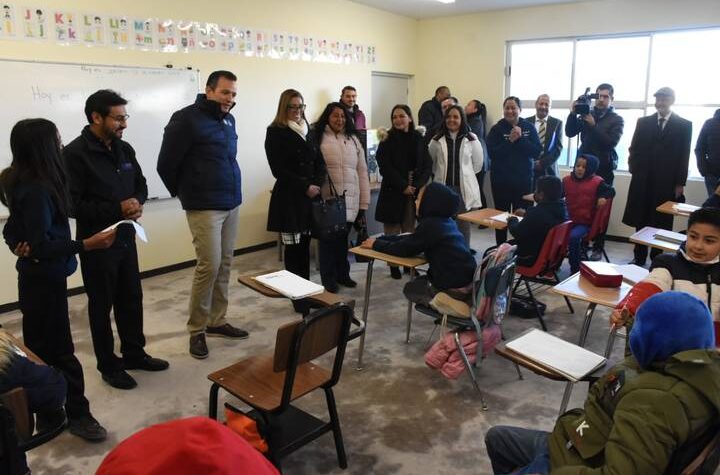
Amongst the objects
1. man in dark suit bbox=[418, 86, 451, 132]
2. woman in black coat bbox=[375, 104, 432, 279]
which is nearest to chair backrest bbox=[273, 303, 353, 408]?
woman in black coat bbox=[375, 104, 432, 279]

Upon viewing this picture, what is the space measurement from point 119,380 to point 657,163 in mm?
4717

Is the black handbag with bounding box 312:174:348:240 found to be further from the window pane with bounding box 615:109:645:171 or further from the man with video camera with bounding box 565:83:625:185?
the window pane with bounding box 615:109:645:171

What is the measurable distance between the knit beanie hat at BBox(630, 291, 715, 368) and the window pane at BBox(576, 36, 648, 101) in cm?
555

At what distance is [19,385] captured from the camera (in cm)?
155

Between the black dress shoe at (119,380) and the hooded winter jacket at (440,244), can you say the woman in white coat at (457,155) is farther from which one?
the black dress shoe at (119,380)

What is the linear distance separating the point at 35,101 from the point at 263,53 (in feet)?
7.21

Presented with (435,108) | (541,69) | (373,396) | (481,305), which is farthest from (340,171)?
(541,69)

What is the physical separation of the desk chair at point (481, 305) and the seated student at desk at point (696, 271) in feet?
2.28

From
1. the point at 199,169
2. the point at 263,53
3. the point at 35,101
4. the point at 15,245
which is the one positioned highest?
the point at 263,53

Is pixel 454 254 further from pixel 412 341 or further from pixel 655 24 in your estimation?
pixel 655 24

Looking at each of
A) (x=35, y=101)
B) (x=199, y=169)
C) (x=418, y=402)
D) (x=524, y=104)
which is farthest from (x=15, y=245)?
(x=524, y=104)

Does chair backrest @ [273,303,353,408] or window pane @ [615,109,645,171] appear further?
window pane @ [615,109,645,171]

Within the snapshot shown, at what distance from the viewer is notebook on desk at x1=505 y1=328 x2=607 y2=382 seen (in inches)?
69.4

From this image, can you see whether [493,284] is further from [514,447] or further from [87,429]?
[87,429]
